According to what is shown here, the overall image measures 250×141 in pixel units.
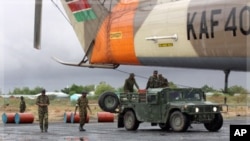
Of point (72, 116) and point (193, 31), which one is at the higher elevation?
point (193, 31)

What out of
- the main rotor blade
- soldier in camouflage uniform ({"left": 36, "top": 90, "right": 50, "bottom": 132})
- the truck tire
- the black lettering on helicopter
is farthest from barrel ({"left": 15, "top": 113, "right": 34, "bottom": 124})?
the black lettering on helicopter

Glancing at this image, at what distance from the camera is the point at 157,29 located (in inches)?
290

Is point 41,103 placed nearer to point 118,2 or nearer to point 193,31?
point 118,2

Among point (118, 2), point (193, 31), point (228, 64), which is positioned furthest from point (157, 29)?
point (118, 2)

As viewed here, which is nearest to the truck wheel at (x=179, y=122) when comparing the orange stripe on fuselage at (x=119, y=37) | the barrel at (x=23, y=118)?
the orange stripe on fuselage at (x=119, y=37)

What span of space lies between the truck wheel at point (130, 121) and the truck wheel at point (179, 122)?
135cm

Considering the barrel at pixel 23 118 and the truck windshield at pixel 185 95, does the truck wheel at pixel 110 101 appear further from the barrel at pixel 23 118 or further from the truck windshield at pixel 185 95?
the barrel at pixel 23 118

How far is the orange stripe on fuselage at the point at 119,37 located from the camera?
8.27m

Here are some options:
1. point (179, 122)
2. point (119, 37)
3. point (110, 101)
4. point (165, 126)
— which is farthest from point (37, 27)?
point (165, 126)

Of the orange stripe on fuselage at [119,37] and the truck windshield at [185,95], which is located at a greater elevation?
the orange stripe on fuselage at [119,37]

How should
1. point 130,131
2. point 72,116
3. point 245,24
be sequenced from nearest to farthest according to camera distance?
point 245,24 → point 130,131 → point 72,116

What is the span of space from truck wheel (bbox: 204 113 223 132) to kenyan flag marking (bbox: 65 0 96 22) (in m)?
6.10

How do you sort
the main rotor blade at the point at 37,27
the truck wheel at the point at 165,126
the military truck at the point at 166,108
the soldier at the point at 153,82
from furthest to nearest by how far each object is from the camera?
1. the soldier at the point at 153,82
2. the truck wheel at the point at 165,126
3. the military truck at the point at 166,108
4. the main rotor blade at the point at 37,27

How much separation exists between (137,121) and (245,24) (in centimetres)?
1014
